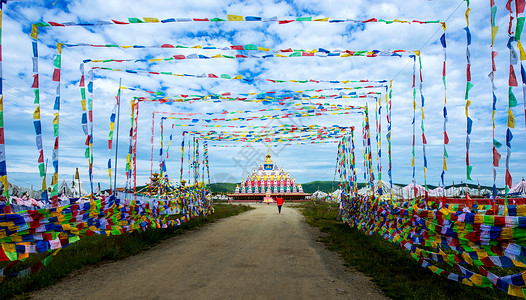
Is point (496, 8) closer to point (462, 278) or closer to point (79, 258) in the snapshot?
point (462, 278)

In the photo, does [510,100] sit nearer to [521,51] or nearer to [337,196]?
[521,51]

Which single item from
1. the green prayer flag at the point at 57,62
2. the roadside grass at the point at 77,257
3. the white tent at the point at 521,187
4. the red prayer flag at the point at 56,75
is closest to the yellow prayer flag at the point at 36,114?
the red prayer flag at the point at 56,75

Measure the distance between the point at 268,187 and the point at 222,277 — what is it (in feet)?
149

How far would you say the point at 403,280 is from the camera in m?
5.39

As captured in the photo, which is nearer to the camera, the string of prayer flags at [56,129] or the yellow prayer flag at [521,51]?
the yellow prayer flag at [521,51]

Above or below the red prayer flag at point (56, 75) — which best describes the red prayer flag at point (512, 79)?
below

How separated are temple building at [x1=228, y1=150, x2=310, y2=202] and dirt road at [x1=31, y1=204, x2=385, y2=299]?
41.9 meters

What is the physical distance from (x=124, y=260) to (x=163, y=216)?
18.3 feet

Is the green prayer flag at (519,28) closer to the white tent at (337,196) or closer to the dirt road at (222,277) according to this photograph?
the dirt road at (222,277)

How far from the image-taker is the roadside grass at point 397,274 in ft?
15.1

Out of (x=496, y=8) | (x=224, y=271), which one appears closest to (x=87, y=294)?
(x=224, y=271)

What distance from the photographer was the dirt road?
4688 mm

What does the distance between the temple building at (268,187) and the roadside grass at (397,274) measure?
134 feet

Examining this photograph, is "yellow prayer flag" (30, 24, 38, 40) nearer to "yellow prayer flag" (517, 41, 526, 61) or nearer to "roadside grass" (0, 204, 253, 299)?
"roadside grass" (0, 204, 253, 299)
